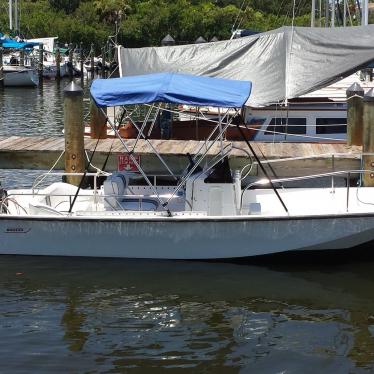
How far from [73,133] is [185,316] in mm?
5466

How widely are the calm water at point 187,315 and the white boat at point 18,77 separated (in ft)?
145

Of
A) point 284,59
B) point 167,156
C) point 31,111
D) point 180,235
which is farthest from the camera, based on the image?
point 31,111

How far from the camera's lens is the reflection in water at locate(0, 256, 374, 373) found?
33.6ft

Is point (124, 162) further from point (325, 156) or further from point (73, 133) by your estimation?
point (325, 156)

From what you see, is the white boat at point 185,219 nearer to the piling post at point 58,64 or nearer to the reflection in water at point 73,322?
the reflection in water at point 73,322

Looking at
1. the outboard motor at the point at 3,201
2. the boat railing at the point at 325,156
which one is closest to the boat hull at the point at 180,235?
the outboard motor at the point at 3,201

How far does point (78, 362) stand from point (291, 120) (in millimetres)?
12583

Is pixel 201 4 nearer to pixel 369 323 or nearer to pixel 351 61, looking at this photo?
pixel 351 61

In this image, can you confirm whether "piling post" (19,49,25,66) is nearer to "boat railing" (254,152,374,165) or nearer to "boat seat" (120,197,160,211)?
"boat railing" (254,152,374,165)

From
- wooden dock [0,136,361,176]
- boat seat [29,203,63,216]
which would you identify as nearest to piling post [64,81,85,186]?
wooden dock [0,136,361,176]

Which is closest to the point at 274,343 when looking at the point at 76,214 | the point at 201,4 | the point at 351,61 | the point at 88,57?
the point at 76,214

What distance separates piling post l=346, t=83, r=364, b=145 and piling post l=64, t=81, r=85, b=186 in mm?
5655

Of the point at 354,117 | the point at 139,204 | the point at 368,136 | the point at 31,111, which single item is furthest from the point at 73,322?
the point at 31,111

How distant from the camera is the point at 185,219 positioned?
13148 millimetres
